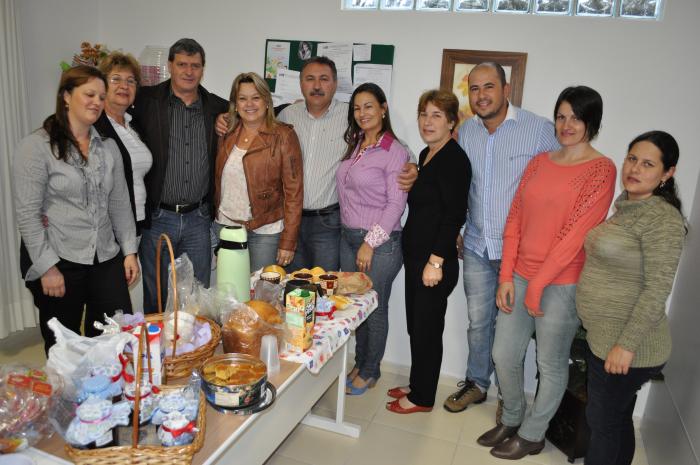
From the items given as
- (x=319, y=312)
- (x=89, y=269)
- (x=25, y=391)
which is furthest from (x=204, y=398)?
A: (x=89, y=269)

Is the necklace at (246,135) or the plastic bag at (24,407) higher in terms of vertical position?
the necklace at (246,135)

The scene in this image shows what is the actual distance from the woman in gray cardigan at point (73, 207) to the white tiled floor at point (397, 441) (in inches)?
40.2

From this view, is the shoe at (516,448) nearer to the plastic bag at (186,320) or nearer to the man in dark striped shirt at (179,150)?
the plastic bag at (186,320)

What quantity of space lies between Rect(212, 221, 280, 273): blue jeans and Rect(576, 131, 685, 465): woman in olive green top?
1.45 meters

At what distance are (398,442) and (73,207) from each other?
5.73 feet

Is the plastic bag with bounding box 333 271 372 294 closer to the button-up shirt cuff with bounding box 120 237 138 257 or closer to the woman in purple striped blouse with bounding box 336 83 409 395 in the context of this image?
the woman in purple striped blouse with bounding box 336 83 409 395

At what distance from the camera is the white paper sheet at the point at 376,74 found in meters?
2.80

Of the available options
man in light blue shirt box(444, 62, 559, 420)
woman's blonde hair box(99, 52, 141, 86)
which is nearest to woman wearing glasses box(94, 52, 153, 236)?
woman's blonde hair box(99, 52, 141, 86)

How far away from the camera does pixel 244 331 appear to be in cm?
154

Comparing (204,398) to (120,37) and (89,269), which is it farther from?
(120,37)

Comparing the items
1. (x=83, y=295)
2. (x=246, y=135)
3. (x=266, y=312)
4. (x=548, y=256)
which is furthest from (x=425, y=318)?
(x=83, y=295)

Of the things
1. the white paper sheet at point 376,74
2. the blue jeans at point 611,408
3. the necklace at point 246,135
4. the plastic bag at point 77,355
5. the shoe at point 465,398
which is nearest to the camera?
the plastic bag at point 77,355

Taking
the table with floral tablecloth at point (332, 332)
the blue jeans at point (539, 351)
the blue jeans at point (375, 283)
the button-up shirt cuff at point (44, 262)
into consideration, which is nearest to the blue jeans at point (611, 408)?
the blue jeans at point (539, 351)

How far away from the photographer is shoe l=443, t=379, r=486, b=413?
106 inches
